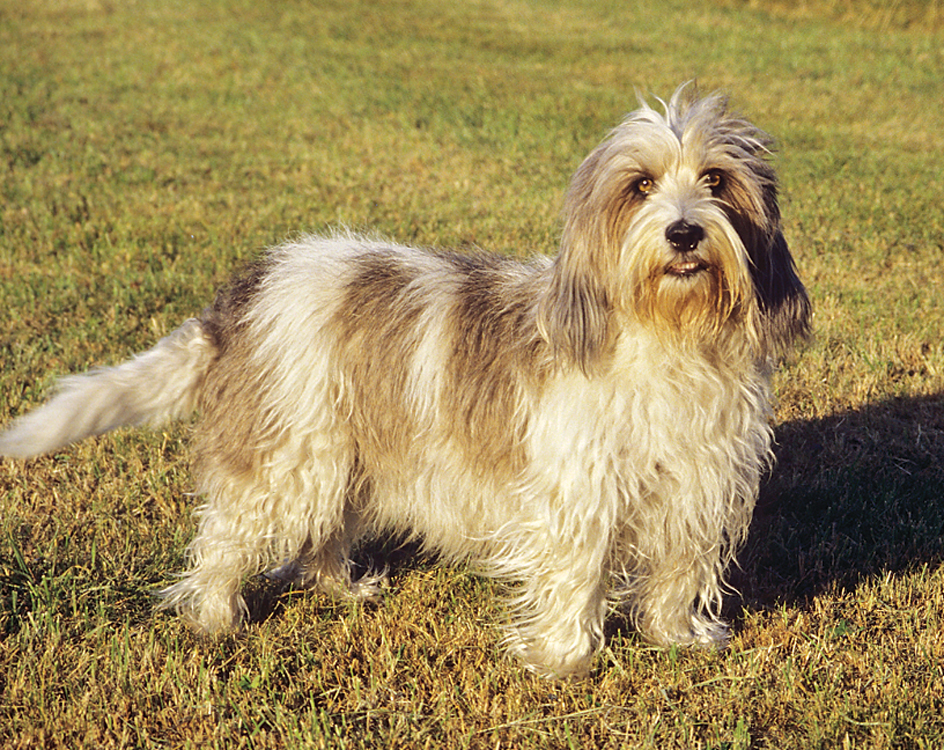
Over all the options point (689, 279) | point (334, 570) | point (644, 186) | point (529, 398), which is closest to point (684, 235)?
point (689, 279)

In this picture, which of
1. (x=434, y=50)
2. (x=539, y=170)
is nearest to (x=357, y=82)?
(x=434, y=50)

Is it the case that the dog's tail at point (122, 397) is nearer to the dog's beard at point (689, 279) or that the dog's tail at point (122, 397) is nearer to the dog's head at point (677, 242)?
the dog's head at point (677, 242)

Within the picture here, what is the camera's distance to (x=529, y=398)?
3.25m

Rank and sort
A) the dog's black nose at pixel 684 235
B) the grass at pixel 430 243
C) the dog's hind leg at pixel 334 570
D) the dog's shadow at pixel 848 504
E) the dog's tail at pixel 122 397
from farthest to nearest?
the dog's shadow at pixel 848 504 < the dog's hind leg at pixel 334 570 < the dog's tail at pixel 122 397 < the grass at pixel 430 243 < the dog's black nose at pixel 684 235

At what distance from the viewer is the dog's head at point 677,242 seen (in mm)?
2822

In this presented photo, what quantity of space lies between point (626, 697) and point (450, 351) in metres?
1.35

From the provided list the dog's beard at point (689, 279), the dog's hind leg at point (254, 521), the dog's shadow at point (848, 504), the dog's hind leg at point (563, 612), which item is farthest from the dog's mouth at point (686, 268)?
the dog's shadow at point (848, 504)

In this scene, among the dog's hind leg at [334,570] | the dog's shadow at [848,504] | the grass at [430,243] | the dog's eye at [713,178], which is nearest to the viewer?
the dog's eye at [713,178]

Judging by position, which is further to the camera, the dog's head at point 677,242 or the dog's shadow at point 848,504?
the dog's shadow at point 848,504

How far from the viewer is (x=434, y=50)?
1662 centimetres

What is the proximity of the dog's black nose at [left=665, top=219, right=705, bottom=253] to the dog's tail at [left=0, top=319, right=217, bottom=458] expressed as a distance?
1.82m

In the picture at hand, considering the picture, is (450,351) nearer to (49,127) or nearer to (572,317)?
(572,317)

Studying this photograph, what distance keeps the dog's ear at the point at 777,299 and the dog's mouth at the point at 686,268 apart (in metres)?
0.22

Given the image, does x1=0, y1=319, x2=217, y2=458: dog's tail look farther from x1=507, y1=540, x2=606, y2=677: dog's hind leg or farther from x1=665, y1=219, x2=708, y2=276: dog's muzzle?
x1=665, y1=219, x2=708, y2=276: dog's muzzle
